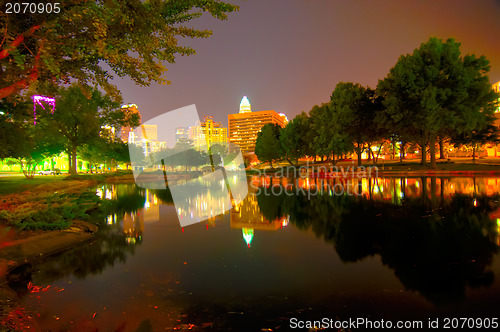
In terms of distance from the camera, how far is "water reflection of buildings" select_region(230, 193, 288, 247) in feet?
33.7

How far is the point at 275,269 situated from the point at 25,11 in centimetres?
956

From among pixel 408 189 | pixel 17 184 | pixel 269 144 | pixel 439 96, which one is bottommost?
pixel 408 189

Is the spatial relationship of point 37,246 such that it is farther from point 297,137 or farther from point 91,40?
point 297,137

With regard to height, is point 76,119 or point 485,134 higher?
point 76,119

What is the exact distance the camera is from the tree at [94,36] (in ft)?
24.7

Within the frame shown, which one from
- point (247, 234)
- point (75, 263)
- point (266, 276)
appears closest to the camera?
point (266, 276)

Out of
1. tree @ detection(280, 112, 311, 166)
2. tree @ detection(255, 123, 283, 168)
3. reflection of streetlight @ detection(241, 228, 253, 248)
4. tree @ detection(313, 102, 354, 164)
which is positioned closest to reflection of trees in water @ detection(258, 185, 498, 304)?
reflection of streetlight @ detection(241, 228, 253, 248)

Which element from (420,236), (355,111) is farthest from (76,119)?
(420,236)

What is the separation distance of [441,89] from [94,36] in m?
39.3

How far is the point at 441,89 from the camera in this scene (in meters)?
35.4

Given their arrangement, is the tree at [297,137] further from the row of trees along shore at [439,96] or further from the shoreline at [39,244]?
the shoreline at [39,244]

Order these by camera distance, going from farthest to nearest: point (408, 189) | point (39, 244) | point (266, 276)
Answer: point (408, 189), point (39, 244), point (266, 276)

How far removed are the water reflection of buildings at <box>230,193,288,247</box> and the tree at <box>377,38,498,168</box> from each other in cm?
3164

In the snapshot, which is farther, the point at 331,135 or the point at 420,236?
the point at 331,135
